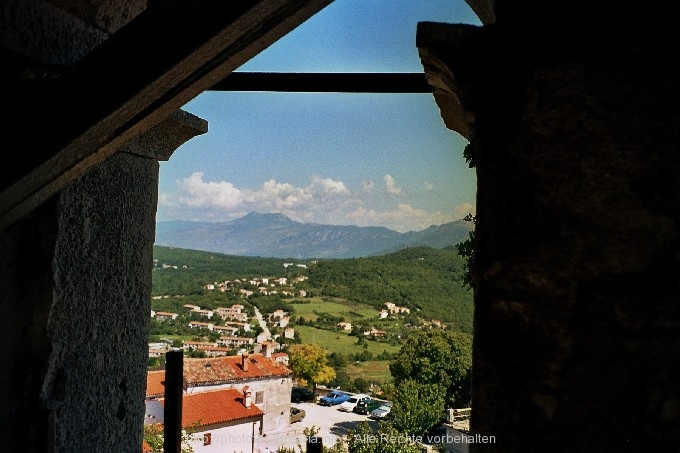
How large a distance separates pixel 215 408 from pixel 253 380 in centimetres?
505

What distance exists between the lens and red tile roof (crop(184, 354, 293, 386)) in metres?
26.9

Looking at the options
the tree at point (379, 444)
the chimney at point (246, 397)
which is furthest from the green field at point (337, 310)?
the tree at point (379, 444)

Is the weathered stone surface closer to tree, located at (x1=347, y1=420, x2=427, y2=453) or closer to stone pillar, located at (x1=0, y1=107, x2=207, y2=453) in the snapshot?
stone pillar, located at (x1=0, y1=107, x2=207, y2=453)

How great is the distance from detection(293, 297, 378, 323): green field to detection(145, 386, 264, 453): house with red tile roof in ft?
141

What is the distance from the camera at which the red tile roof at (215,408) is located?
23531 mm

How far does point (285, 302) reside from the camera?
257 ft

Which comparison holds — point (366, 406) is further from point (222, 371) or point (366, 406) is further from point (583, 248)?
point (583, 248)

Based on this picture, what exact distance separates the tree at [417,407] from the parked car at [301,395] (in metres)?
13.2

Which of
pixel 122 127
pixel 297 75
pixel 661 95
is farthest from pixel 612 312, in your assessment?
pixel 297 75

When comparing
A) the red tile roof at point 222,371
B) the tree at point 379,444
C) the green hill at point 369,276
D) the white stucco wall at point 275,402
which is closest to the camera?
the tree at point 379,444

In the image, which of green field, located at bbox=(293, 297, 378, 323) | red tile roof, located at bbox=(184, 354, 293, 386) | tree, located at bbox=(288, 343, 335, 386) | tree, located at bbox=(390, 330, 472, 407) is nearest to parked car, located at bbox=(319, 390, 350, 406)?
tree, located at bbox=(288, 343, 335, 386)

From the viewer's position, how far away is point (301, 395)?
1842 inches

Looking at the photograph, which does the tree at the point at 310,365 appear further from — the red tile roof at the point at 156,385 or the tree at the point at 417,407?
the red tile roof at the point at 156,385

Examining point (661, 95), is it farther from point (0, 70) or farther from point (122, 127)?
point (0, 70)
